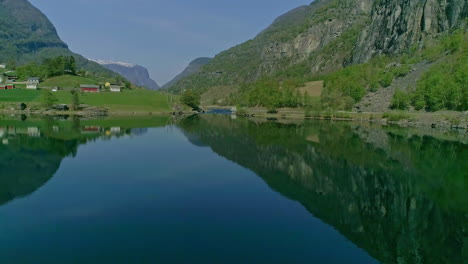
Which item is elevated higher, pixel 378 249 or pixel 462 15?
pixel 462 15

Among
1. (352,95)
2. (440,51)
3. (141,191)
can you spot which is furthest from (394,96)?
(141,191)

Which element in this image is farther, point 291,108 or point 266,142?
point 291,108

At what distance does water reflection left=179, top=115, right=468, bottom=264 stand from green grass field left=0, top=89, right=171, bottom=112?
3596 inches

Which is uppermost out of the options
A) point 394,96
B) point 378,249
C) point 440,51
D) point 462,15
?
point 462,15

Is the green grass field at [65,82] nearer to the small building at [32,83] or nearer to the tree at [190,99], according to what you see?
the small building at [32,83]

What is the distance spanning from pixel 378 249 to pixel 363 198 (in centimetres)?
1133

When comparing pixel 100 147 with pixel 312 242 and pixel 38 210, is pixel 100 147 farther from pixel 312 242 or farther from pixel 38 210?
pixel 312 242

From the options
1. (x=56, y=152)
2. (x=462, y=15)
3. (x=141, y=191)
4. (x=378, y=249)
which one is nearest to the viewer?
(x=378, y=249)

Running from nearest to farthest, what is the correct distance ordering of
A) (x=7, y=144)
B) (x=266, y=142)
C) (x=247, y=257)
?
(x=247, y=257) < (x=7, y=144) < (x=266, y=142)

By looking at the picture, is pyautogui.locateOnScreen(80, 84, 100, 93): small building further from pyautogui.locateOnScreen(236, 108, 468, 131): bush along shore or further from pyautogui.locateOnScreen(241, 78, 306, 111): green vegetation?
pyautogui.locateOnScreen(236, 108, 468, 131): bush along shore

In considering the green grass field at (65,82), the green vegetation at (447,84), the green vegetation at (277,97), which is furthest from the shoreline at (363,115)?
the green grass field at (65,82)

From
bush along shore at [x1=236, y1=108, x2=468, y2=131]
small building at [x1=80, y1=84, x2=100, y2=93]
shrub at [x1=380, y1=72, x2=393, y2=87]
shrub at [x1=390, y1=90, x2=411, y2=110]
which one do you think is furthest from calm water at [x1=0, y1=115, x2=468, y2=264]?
small building at [x1=80, y1=84, x2=100, y2=93]

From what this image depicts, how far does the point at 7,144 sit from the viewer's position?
192 ft

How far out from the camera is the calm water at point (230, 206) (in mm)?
20219
